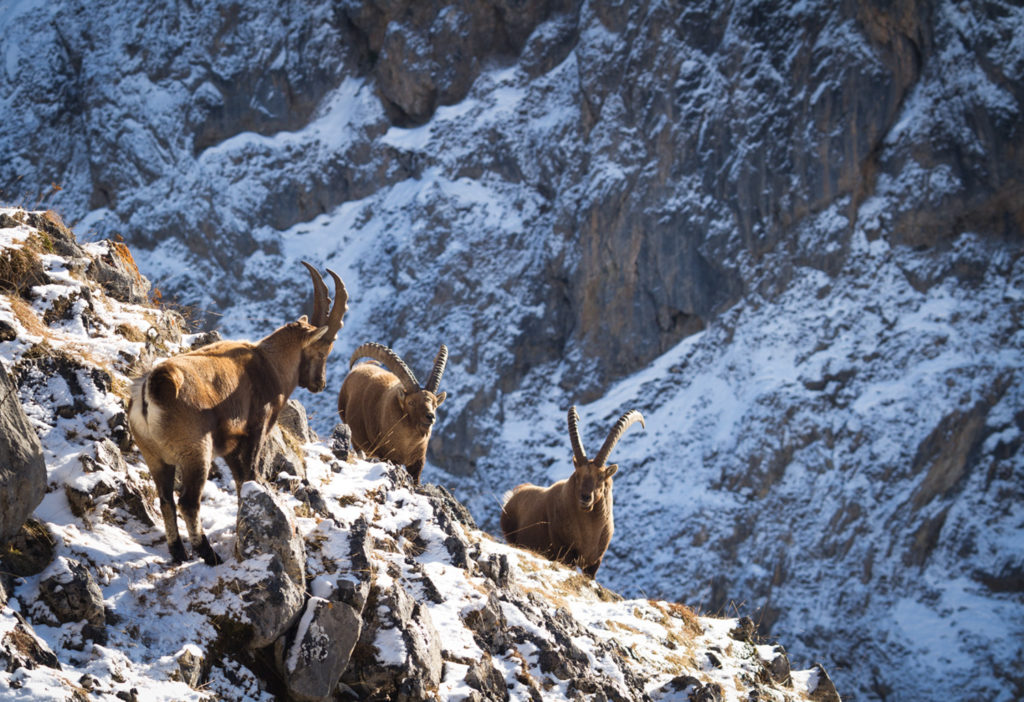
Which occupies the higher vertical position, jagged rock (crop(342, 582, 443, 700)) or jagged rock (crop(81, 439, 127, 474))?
jagged rock (crop(81, 439, 127, 474))

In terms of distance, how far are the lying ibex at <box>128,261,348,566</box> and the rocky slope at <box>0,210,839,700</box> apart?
1.03 ft

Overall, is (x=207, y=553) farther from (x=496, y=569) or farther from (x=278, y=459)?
(x=496, y=569)

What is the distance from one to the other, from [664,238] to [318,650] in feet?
111

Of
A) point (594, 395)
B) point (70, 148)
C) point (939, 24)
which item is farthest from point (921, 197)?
point (70, 148)

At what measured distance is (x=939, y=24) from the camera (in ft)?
112

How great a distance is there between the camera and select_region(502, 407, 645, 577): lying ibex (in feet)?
36.9

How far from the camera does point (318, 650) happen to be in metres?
5.12

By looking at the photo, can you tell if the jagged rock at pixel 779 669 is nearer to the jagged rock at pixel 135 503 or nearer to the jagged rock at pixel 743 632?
the jagged rock at pixel 743 632

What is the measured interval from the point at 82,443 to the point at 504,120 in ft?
133

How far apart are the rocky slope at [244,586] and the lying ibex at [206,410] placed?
1.03 ft

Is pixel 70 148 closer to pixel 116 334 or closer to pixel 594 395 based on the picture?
pixel 594 395

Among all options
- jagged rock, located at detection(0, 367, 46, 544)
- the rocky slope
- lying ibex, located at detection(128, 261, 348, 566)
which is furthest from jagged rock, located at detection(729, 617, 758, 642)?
jagged rock, located at detection(0, 367, 46, 544)

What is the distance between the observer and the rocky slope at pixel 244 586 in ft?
15.6

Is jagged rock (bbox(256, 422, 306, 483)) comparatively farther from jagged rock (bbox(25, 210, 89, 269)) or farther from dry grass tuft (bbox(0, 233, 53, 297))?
jagged rock (bbox(25, 210, 89, 269))
